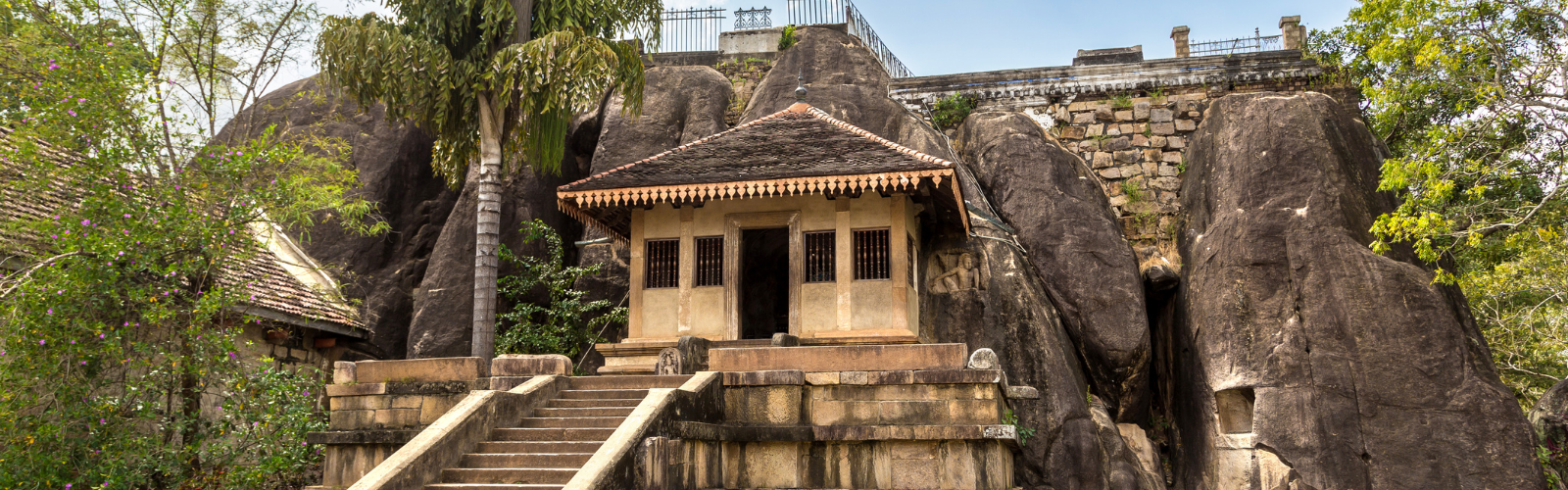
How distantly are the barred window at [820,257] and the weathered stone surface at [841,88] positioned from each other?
5.64m

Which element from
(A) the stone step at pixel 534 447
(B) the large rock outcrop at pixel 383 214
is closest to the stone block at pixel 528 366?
(A) the stone step at pixel 534 447

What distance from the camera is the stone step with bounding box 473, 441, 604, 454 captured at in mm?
8258

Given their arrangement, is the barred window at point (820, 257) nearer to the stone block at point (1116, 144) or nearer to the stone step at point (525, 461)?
the stone step at point (525, 461)

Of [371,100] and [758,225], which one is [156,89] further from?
[758,225]

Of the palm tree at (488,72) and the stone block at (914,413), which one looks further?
the palm tree at (488,72)

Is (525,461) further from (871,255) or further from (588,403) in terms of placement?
(871,255)

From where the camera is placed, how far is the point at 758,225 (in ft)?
41.7

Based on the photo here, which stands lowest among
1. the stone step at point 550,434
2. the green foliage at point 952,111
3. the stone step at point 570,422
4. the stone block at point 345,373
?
the stone step at point 550,434

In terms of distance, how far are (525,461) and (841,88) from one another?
497 inches

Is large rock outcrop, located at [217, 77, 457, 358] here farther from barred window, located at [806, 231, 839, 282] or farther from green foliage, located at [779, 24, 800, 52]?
barred window, located at [806, 231, 839, 282]

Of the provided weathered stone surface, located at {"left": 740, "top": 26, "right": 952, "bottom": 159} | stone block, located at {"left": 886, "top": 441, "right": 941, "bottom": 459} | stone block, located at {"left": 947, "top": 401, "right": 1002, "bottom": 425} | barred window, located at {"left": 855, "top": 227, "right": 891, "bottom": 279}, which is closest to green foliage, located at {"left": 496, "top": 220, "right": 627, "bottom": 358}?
weathered stone surface, located at {"left": 740, "top": 26, "right": 952, "bottom": 159}

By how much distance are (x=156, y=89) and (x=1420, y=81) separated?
1684 cm

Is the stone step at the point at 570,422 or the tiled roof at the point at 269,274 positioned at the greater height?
the tiled roof at the point at 269,274

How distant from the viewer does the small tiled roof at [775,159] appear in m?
11.7
